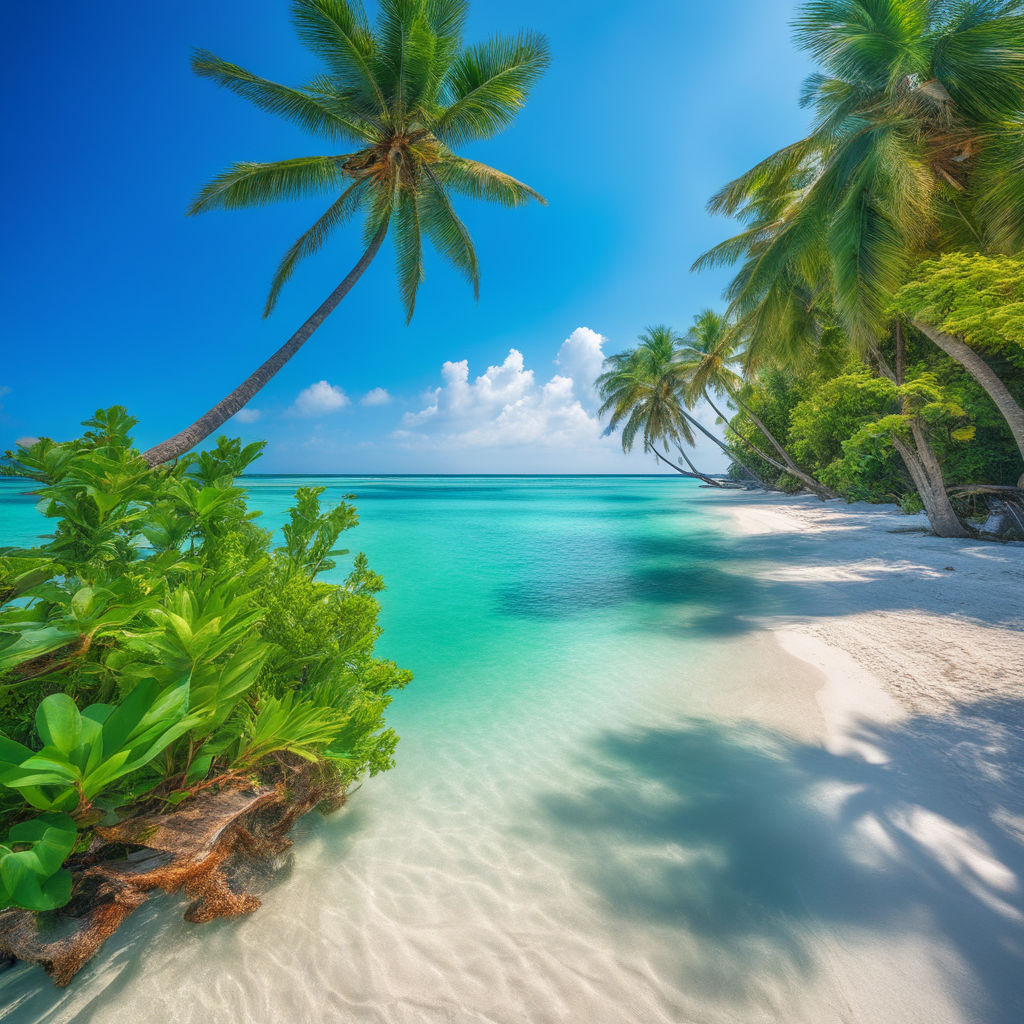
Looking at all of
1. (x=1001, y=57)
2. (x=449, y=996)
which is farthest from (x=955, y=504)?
(x=449, y=996)

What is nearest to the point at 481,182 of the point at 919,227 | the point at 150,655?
the point at 919,227

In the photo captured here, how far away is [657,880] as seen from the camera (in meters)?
1.91

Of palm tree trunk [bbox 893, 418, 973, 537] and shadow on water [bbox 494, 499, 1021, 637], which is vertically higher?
palm tree trunk [bbox 893, 418, 973, 537]

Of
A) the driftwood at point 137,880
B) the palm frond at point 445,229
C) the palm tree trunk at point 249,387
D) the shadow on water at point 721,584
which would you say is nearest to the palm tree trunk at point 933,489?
the shadow on water at point 721,584

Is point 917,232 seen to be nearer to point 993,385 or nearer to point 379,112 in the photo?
point 993,385

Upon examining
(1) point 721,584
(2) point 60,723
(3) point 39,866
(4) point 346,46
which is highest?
(4) point 346,46

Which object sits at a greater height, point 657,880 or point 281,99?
point 281,99

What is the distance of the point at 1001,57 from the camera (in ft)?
20.8

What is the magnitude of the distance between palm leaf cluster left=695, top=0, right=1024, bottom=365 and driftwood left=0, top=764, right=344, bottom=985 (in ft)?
35.0

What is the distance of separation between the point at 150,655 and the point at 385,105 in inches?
369

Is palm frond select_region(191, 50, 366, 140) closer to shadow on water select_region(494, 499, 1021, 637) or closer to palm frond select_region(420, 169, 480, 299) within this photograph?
palm frond select_region(420, 169, 480, 299)

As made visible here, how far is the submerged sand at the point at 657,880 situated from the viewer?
1.42 metres

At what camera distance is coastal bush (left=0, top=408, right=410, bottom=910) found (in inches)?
35.6

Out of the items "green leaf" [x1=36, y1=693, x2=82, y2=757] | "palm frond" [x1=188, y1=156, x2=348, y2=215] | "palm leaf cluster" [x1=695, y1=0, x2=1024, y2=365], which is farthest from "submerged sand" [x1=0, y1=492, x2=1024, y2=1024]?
"palm frond" [x1=188, y1=156, x2=348, y2=215]
